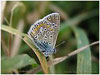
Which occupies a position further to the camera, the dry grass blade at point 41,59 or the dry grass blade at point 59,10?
the dry grass blade at point 59,10

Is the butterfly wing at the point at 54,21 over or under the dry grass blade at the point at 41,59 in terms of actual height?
over

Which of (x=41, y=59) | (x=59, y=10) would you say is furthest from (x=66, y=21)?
(x=41, y=59)

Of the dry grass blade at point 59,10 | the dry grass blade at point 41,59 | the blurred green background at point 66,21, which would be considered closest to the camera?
the dry grass blade at point 41,59

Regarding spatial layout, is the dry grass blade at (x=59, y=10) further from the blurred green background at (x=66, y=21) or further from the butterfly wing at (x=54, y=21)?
the butterfly wing at (x=54, y=21)

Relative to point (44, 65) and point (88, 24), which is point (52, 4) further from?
point (44, 65)

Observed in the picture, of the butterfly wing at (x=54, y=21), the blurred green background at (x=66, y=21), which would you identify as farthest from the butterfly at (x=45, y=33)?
the blurred green background at (x=66, y=21)

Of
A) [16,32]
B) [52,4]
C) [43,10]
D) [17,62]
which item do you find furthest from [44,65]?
[52,4]

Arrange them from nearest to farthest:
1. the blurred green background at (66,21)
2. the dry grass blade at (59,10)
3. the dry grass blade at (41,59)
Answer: the dry grass blade at (41,59) < the blurred green background at (66,21) < the dry grass blade at (59,10)
